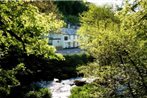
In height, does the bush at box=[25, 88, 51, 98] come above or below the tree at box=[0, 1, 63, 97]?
above

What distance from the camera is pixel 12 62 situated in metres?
25.0

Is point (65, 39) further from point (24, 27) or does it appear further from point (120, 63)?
point (24, 27)

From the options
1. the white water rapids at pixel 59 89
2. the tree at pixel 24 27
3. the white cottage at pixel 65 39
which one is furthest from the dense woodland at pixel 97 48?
the white cottage at pixel 65 39

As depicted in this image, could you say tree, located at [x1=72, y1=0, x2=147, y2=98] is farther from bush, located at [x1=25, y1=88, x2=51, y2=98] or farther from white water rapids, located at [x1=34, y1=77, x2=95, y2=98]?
white water rapids, located at [x1=34, y1=77, x2=95, y2=98]

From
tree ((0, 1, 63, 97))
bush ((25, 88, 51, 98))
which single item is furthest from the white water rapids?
tree ((0, 1, 63, 97))

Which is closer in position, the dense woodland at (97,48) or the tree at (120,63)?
the dense woodland at (97,48)

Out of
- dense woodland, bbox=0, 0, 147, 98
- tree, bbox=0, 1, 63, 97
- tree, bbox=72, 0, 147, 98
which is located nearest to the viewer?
tree, bbox=0, 1, 63, 97

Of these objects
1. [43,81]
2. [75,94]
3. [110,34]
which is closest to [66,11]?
[43,81]

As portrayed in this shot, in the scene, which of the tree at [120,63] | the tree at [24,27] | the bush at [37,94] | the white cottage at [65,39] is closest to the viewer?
the tree at [24,27]

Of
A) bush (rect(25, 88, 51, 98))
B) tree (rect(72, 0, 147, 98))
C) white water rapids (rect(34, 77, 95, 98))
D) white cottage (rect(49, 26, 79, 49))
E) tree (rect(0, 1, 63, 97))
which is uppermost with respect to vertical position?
Result: white cottage (rect(49, 26, 79, 49))

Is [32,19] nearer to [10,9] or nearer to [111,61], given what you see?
[10,9]

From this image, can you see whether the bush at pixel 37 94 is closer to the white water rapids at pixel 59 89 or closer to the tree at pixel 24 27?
the white water rapids at pixel 59 89

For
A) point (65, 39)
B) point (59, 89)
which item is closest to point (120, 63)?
point (59, 89)

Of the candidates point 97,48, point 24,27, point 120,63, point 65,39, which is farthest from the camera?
point 65,39
